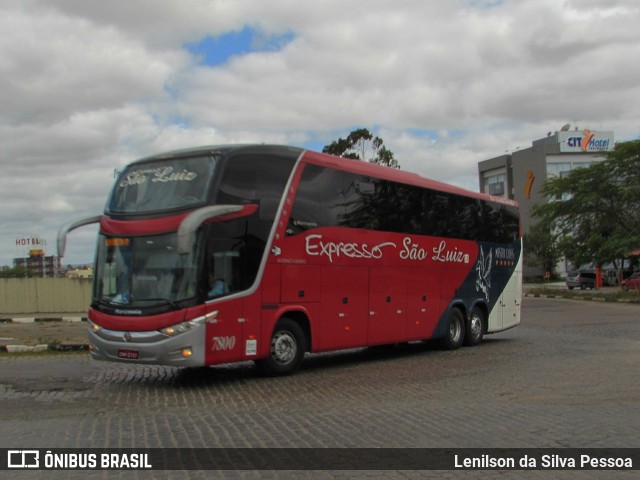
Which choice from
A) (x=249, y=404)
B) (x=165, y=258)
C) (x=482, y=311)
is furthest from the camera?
(x=482, y=311)

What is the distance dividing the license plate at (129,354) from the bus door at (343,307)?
3.50 metres

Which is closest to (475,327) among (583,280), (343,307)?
(343,307)

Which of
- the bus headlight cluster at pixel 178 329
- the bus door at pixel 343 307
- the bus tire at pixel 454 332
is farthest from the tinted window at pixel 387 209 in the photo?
the bus headlight cluster at pixel 178 329

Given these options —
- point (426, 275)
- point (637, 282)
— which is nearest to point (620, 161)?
point (637, 282)

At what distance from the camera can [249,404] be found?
905 centimetres

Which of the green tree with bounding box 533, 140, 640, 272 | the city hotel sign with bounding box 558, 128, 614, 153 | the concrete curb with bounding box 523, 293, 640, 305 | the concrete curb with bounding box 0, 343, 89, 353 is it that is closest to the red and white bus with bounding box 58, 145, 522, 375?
the concrete curb with bounding box 0, 343, 89, 353

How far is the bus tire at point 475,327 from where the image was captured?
16984mm

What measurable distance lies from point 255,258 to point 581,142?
87.4 metres

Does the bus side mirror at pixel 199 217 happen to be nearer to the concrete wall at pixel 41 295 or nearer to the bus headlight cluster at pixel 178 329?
the bus headlight cluster at pixel 178 329

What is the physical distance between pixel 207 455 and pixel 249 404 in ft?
A: 9.26

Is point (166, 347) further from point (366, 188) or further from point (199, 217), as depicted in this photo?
point (366, 188)

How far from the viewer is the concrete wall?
33.1 meters

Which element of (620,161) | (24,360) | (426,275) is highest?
(620,161)
